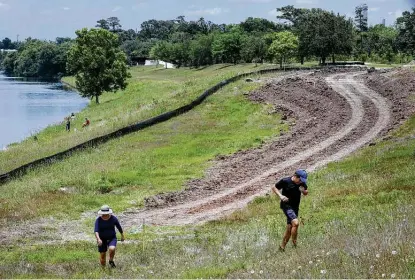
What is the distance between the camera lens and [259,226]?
20516mm

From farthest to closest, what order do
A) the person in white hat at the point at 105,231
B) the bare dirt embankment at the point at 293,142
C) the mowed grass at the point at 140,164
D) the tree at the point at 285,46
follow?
the tree at the point at 285,46
the mowed grass at the point at 140,164
the bare dirt embankment at the point at 293,142
the person in white hat at the point at 105,231

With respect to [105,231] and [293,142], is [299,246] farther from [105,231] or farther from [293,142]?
[293,142]

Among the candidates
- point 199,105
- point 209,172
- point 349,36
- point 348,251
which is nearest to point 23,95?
point 349,36

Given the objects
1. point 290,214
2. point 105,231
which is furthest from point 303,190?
point 105,231

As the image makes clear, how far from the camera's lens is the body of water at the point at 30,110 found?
7775 cm

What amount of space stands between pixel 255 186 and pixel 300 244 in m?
14.4

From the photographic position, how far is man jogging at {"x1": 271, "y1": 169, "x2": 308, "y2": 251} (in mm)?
Answer: 16047

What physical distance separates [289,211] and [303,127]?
2892 cm

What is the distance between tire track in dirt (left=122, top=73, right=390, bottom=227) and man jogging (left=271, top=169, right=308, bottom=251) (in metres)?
9.40

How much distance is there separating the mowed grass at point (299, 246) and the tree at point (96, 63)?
70693 millimetres

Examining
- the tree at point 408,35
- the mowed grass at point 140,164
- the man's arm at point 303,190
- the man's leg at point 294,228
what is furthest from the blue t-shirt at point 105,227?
the tree at point 408,35

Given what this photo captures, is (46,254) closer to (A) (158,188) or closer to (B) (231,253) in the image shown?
(B) (231,253)

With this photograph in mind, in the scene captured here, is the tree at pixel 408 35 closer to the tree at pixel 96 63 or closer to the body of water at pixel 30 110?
the tree at pixel 96 63

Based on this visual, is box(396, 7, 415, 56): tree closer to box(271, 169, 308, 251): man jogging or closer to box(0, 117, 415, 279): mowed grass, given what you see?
box(0, 117, 415, 279): mowed grass
